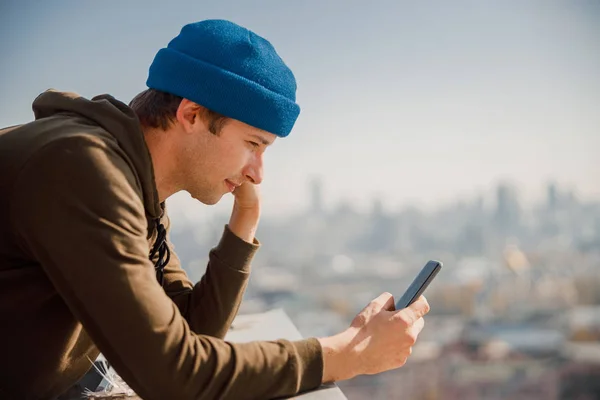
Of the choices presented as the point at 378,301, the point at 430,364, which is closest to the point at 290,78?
the point at 378,301

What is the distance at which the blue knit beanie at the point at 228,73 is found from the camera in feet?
3.33

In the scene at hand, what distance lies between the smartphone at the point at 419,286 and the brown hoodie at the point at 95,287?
0.17 metres

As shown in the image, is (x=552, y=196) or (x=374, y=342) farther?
(x=552, y=196)

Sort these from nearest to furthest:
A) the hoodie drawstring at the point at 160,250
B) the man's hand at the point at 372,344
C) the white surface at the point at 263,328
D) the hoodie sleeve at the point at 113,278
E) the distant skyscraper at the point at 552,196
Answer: the hoodie sleeve at the point at 113,278 → the man's hand at the point at 372,344 → the hoodie drawstring at the point at 160,250 → the white surface at the point at 263,328 → the distant skyscraper at the point at 552,196

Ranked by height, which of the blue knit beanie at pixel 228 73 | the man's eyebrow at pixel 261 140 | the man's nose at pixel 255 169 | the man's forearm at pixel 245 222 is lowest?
the man's forearm at pixel 245 222

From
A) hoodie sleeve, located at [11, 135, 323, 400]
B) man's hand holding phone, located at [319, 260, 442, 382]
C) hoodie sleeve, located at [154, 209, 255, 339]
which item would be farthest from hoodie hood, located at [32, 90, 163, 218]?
man's hand holding phone, located at [319, 260, 442, 382]

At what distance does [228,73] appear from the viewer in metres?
1.01

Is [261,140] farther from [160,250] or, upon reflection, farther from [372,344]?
[372,344]

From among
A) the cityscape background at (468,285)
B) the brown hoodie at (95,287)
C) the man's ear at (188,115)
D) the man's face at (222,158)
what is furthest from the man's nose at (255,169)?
the cityscape background at (468,285)

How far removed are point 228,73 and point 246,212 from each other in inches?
12.6

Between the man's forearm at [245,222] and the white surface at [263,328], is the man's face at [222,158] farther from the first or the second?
the white surface at [263,328]

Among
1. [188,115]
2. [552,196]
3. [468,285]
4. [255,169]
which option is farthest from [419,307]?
[552,196]

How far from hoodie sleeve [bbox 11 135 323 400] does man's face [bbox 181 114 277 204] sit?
0.90ft

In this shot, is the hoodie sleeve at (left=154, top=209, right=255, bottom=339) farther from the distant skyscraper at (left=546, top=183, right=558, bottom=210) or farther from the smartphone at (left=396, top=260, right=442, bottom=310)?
the distant skyscraper at (left=546, top=183, right=558, bottom=210)
